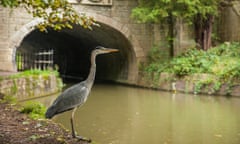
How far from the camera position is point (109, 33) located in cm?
1625

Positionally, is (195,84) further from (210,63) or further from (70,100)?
(70,100)

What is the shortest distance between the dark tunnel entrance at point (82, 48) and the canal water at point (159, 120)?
19.6 feet

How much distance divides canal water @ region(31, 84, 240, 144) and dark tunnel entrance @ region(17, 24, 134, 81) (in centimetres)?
597

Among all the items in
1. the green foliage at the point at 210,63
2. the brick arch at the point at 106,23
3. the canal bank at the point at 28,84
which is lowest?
the canal bank at the point at 28,84

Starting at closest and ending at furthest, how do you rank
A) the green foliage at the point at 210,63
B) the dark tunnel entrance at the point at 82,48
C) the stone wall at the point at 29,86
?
the stone wall at the point at 29,86 → the green foliage at the point at 210,63 → the dark tunnel entrance at the point at 82,48

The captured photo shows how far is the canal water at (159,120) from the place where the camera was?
18.6 ft

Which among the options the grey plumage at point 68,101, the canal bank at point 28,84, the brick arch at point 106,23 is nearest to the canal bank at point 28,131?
the grey plumage at point 68,101

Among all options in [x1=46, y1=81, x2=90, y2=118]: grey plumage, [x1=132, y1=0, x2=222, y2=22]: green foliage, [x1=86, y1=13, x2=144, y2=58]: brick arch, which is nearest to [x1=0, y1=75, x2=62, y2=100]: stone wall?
[x1=86, y1=13, x2=144, y2=58]: brick arch

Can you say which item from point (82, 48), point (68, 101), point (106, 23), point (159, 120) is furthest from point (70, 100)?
point (82, 48)

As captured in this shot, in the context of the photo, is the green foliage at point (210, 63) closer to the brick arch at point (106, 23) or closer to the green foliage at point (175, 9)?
the brick arch at point (106, 23)

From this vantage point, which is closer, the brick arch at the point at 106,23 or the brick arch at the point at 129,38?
the brick arch at the point at 106,23

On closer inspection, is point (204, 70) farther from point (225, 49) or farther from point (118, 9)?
point (118, 9)

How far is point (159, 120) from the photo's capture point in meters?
7.34

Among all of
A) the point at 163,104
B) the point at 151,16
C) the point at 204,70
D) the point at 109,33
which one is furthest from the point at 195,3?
the point at 163,104
